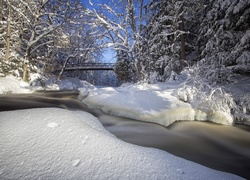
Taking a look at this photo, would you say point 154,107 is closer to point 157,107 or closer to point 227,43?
point 157,107

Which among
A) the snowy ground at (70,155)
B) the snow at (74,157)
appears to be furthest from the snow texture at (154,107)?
the snow at (74,157)

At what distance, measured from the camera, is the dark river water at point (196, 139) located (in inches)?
124

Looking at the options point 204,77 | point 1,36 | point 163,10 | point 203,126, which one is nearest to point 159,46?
point 163,10

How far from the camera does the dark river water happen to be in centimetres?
315

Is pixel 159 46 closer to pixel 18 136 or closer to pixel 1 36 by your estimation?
pixel 1 36

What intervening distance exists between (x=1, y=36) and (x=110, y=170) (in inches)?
573

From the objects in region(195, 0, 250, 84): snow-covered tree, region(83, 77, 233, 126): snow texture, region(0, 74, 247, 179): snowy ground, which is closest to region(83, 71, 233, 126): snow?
region(83, 77, 233, 126): snow texture

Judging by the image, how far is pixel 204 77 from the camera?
6539 mm

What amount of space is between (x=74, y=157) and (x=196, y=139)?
9.45 feet

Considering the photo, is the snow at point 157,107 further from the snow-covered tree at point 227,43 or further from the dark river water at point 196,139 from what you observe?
the snow-covered tree at point 227,43

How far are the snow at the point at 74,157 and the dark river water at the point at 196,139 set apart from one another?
34.1 inches

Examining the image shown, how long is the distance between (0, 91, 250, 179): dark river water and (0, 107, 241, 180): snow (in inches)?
34.1

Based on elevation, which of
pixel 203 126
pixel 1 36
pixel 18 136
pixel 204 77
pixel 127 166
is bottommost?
pixel 203 126

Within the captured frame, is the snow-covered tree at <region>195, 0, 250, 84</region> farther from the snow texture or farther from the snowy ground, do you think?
the snowy ground
